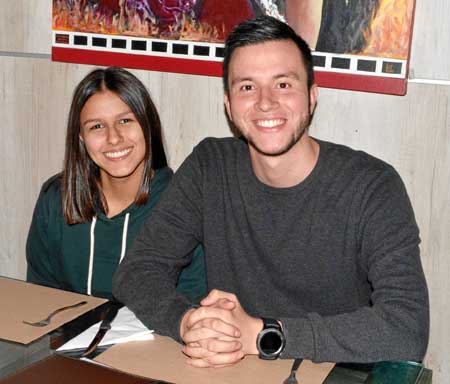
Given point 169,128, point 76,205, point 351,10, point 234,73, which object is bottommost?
point 76,205

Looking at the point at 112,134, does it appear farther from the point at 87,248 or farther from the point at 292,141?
the point at 292,141

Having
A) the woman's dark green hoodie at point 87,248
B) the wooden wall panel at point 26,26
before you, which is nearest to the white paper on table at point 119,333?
the woman's dark green hoodie at point 87,248

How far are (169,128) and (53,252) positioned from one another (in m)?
0.70

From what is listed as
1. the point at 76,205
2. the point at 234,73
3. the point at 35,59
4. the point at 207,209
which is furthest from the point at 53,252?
the point at 35,59

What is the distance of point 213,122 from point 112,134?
536 mm

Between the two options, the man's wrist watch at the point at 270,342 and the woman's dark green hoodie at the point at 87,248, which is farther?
the woman's dark green hoodie at the point at 87,248

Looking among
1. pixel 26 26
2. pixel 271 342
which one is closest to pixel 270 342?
pixel 271 342

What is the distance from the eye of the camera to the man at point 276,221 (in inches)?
60.6

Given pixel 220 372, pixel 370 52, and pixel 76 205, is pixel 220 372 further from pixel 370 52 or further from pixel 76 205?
pixel 370 52

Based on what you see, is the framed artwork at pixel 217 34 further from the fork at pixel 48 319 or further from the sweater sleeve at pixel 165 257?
the fork at pixel 48 319

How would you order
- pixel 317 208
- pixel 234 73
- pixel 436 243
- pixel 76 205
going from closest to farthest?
pixel 317 208
pixel 234 73
pixel 76 205
pixel 436 243

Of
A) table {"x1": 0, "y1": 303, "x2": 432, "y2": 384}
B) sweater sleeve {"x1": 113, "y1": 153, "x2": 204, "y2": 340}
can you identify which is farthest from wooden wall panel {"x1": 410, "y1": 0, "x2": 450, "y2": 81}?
table {"x1": 0, "y1": 303, "x2": 432, "y2": 384}

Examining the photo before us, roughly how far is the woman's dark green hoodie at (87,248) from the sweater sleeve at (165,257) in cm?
18

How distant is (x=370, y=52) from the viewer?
7.24 feet
